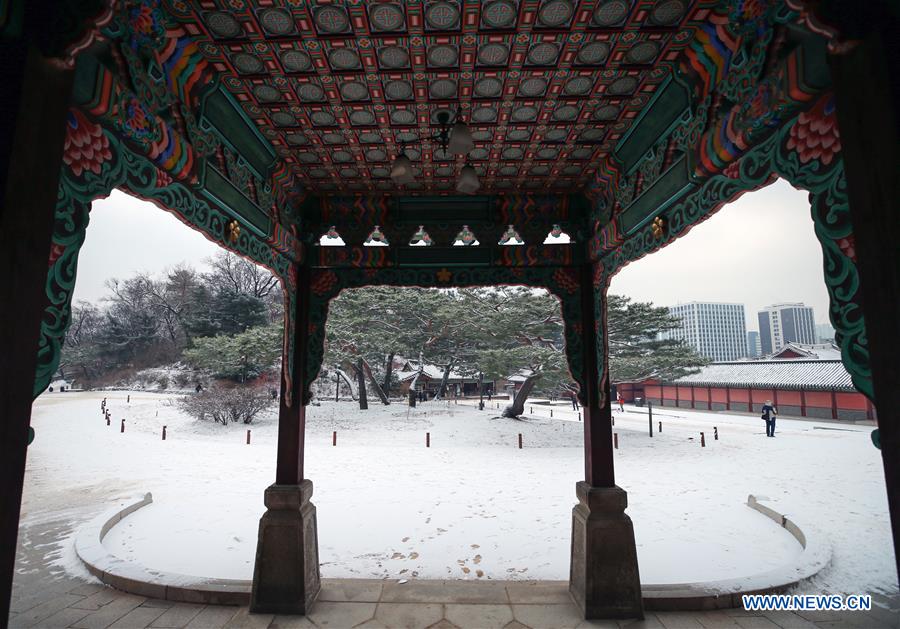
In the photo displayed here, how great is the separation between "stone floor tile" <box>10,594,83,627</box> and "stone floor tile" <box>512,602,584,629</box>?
4854 millimetres

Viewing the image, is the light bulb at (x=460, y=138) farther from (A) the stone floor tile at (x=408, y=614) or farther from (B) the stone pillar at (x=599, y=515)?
(A) the stone floor tile at (x=408, y=614)

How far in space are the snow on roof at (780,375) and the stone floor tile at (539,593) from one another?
20985mm

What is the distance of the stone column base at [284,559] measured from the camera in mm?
4160

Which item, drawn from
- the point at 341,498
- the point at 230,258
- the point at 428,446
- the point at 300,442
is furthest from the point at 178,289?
the point at 300,442

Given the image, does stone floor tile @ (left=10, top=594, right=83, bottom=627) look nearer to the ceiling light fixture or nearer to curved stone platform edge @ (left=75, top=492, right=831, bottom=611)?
curved stone platform edge @ (left=75, top=492, right=831, bottom=611)

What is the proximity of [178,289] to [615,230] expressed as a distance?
41503mm

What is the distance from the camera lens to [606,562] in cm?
418

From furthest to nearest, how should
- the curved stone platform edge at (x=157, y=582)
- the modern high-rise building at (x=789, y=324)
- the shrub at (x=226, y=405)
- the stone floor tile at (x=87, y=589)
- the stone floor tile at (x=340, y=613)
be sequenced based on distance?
the modern high-rise building at (x=789, y=324)
the shrub at (x=226, y=405)
the stone floor tile at (x=87, y=589)
the curved stone platform edge at (x=157, y=582)
the stone floor tile at (x=340, y=613)

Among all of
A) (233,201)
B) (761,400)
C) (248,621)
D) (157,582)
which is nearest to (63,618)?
(157,582)

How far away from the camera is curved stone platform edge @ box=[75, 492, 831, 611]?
176 inches

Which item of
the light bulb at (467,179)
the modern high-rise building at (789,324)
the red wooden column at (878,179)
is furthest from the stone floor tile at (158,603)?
the modern high-rise building at (789,324)

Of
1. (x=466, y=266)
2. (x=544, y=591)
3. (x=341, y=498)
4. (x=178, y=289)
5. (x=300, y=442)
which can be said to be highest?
(x=178, y=289)

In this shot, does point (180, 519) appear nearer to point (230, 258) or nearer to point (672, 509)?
point (672, 509)

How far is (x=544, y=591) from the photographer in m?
4.61
